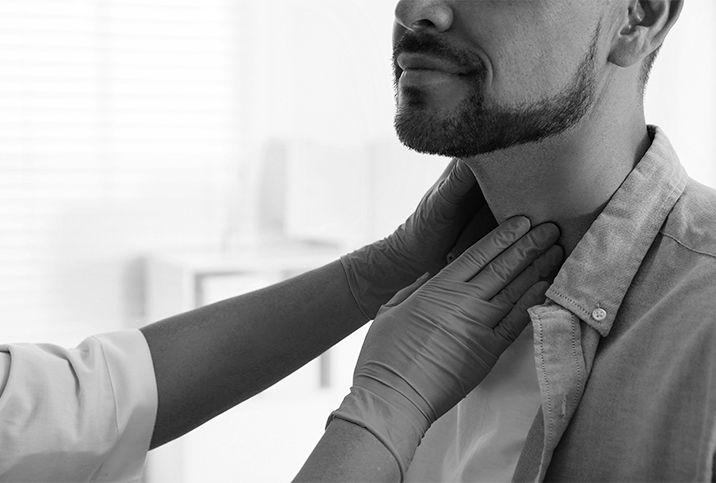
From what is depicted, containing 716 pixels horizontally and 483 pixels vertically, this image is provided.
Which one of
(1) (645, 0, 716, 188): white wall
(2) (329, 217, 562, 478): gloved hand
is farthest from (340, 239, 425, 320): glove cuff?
(1) (645, 0, 716, 188): white wall

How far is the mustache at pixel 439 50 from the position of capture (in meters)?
1.02

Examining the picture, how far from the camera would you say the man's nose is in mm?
1026

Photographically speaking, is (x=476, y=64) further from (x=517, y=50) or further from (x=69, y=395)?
(x=69, y=395)

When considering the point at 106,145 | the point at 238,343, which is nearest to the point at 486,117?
the point at 238,343

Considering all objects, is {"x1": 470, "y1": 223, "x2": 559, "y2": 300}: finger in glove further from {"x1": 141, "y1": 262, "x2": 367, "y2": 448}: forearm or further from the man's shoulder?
{"x1": 141, "y1": 262, "x2": 367, "y2": 448}: forearm

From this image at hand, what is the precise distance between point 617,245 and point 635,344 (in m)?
0.15

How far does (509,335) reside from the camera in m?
1.04

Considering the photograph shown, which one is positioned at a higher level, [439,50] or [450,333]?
[439,50]

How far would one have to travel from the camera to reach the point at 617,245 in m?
0.97

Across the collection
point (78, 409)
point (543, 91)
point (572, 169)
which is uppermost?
point (543, 91)

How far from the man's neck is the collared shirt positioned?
1.7 inches

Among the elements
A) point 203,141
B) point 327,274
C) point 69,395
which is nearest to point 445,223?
point 327,274

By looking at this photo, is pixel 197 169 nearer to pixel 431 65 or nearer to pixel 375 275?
pixel 375 275

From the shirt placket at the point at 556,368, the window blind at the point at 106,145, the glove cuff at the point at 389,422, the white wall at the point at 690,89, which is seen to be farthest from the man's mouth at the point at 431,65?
the white wall at the point at 690,89
